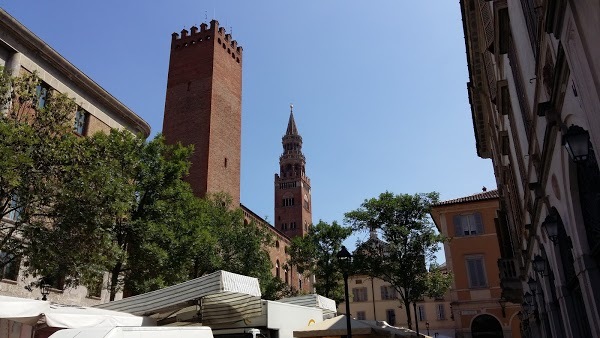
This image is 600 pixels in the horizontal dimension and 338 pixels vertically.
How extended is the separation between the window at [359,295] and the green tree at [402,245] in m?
31.9

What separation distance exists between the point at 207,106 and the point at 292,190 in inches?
1825

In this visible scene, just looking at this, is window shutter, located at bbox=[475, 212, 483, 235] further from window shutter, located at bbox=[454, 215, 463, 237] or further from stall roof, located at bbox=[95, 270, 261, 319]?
stall roof, located at bbox=[95, 270, 261, 319]

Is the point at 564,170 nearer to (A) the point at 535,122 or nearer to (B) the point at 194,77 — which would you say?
(A) the point at 535,122

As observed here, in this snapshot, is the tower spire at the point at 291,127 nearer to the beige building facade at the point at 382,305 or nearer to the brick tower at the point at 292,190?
the brick tower at the point at 292,190

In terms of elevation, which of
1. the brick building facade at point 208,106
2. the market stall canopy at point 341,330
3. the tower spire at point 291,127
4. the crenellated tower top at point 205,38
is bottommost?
the market stall canopy at point 341,330

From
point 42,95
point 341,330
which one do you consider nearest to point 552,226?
point 341,330

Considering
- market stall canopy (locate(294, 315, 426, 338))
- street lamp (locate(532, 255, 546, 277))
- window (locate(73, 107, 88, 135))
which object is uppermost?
window (locate(73, 107, 88, 135))

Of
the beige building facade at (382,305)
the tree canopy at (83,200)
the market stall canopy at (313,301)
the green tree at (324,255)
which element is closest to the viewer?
the tree canopy at (83,200)

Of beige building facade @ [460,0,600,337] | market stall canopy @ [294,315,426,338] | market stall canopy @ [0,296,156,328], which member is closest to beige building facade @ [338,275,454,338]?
market stall canopy @ [294,315,426,338]

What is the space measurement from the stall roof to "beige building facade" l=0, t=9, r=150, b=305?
5528mm

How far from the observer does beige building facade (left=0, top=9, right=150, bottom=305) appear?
18.5 m

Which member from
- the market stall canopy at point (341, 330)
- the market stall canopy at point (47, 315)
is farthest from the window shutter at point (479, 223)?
the market stall canopy at point (47, 315)

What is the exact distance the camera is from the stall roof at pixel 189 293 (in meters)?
11.3

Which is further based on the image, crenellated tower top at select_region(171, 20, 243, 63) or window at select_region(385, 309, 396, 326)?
window at select_region(385, 309, 396, 326)
